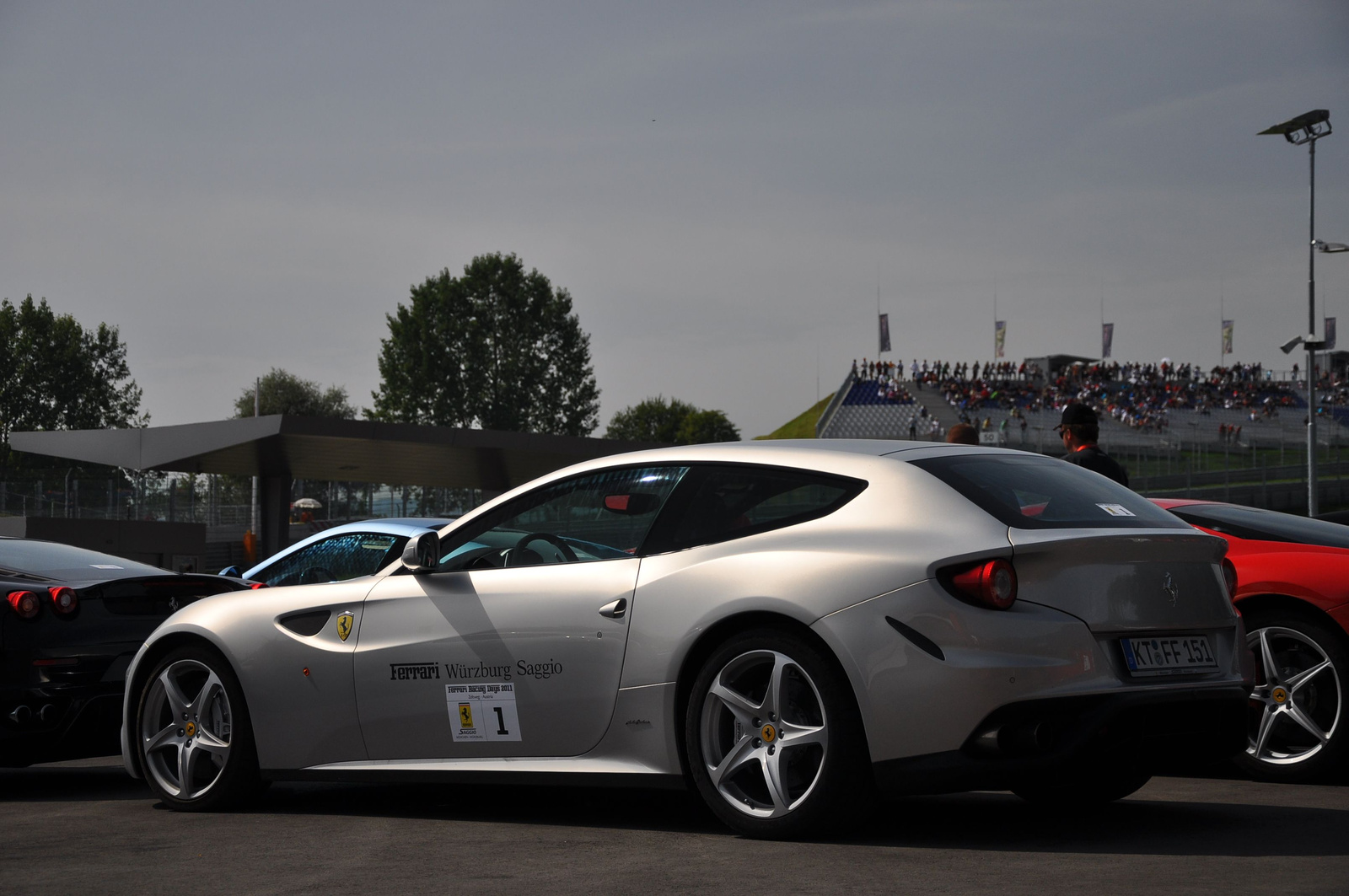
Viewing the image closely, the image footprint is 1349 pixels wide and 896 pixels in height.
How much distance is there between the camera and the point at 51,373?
87.2 metres

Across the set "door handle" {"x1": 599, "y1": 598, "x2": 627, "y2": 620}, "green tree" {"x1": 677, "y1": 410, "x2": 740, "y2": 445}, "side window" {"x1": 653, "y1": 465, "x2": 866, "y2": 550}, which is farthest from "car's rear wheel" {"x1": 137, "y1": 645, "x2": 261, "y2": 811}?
"green tree" {"x1": 677, "y1": 410, "x2": 740, "y2": 445}

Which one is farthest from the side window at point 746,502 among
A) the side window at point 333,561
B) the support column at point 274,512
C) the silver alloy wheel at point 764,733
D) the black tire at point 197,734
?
the support column at point 274,512

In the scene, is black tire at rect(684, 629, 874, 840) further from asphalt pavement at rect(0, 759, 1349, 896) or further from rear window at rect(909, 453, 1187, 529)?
rear window at rect(909, 453, 1187, 529)

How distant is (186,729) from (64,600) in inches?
47.4

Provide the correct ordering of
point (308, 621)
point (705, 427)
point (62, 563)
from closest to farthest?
point (308, 621), point (62, 563), point (705, 427)

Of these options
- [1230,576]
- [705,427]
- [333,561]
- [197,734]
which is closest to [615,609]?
[197,734]

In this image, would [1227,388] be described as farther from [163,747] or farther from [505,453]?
[163,747]

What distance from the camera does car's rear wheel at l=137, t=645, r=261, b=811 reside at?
19.9ft

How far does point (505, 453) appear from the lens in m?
32.8

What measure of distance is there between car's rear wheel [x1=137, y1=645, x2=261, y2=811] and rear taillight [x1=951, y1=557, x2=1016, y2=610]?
3071 mm

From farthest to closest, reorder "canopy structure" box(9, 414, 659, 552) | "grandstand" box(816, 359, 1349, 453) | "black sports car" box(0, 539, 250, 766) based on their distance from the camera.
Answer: "grandstand" box(816, 359, 1349, 453), "canopy structure" box(9, 414, 659, 552), "black sports car" box(0, 539, 250, 766)

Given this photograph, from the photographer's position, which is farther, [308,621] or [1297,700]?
[1297,700]

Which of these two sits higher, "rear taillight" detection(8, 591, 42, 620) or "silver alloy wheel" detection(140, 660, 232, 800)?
"rear taillight" detection(8, 591, 42, 620)

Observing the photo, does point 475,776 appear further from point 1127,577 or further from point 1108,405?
point 1108,405
